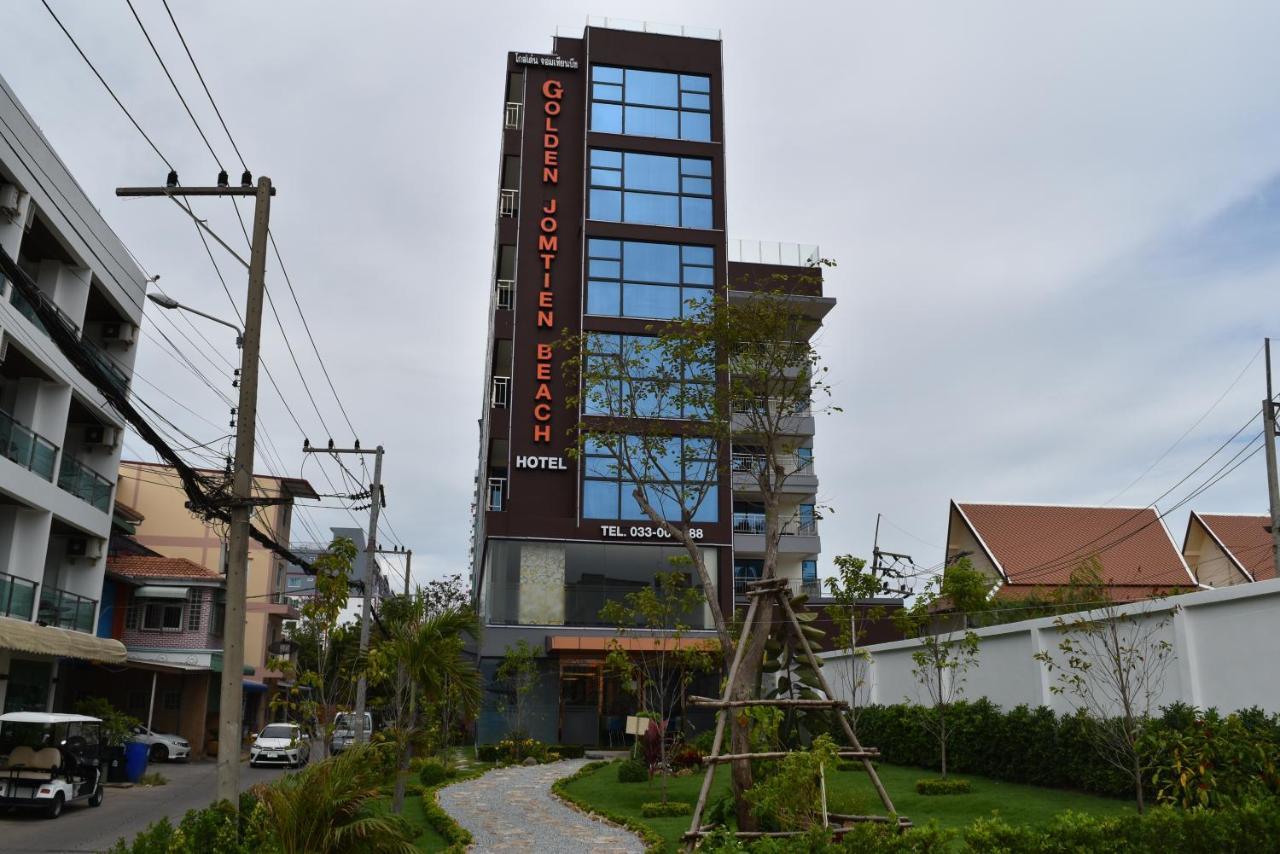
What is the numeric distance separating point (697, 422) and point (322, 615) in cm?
899

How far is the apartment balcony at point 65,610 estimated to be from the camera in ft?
86.8

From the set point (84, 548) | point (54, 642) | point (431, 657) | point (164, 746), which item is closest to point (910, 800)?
point (431, 657)

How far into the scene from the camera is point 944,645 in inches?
869

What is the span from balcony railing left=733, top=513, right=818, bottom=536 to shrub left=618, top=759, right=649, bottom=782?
18048 mm

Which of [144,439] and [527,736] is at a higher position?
[144,439]

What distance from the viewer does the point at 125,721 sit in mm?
28234

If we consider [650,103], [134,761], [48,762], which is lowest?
[134,761]

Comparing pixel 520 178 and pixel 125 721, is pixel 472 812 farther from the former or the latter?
pixel 520 178

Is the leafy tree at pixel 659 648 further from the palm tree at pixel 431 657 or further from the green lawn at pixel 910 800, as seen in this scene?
the palm tree at pixel 431 657

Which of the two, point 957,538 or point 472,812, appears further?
point 957,538

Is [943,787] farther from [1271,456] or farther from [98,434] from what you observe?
[98,434]

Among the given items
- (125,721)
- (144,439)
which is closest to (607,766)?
(125,721)

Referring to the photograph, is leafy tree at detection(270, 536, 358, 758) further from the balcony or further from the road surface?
the balcony

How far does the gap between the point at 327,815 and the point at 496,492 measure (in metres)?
28.7
